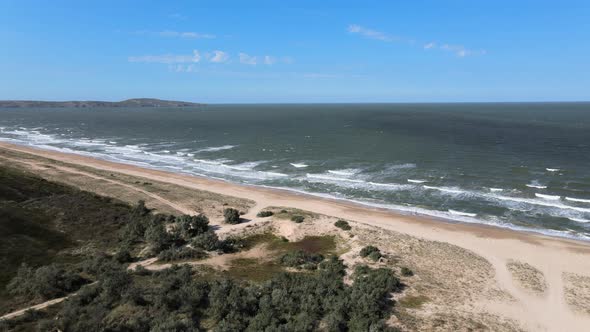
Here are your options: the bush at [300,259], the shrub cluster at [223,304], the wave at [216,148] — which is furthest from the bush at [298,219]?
the wave at [216,148]

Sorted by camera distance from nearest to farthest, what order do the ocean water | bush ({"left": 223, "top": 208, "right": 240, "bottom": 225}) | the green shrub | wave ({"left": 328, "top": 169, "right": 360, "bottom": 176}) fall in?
the green shrub → bush ({"left": 223, "top": 208, "right": 240, "bottom": 225}) → the ocean water → wave ({"left": 328, "top": 169, "right": 360, "bottom": 176})

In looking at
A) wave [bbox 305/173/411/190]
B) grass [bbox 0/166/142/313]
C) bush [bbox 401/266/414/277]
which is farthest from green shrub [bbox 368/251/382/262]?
wave [bbox 305/173/411/190]

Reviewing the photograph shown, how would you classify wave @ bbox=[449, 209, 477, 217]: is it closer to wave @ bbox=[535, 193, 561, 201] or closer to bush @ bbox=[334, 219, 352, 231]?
wave @ bbox=[535, 193, 561, 201]

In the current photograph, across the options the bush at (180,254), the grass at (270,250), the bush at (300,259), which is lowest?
the grass at (270,250)

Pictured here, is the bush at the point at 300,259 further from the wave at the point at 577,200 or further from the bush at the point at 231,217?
the wave at the point at 577,200

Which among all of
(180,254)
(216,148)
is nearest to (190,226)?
(180,254)

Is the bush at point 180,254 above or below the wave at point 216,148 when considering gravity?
below

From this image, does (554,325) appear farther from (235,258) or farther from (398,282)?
(235,258)
